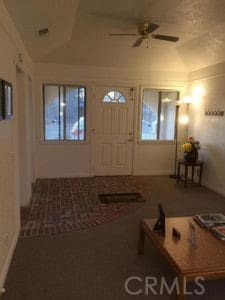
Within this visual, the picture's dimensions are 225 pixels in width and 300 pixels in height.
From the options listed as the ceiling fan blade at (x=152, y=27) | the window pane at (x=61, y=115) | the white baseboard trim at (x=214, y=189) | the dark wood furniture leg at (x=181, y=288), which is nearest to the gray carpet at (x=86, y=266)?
the dark wood furniture leg at (x=181, y=288)

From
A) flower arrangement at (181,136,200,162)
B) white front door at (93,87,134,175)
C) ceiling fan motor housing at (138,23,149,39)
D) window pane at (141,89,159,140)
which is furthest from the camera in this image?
window pane at (141,89,159,140)

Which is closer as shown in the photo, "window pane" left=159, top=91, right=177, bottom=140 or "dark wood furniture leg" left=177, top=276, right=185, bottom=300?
"dark wood furniture leg" left=177, top=276, right=185, bottom=300

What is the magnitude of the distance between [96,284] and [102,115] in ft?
13.0

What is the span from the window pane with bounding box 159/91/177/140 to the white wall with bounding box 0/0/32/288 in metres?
3.75

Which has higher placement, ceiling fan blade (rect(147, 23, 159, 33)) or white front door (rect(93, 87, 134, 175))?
ceiling fan blade (rect(147, 23, 159, 33))

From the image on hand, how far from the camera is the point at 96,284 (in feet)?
7.55

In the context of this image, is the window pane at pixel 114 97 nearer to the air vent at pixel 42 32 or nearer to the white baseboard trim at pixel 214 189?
the air vent at pixel 42 32

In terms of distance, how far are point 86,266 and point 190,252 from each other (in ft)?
3.34

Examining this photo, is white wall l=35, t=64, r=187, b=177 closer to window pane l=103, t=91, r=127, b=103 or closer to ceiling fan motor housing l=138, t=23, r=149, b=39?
window pane l=103, t=91, r=127, b=103

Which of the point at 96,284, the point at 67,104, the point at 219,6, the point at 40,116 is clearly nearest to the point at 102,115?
the point at 67,104

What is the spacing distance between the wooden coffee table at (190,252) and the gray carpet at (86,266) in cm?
37

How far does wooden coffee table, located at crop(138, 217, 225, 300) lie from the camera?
190 centimetres

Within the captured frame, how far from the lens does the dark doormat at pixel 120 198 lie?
439 cm

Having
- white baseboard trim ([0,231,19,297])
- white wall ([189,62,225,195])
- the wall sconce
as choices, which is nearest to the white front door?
the wall sconce
